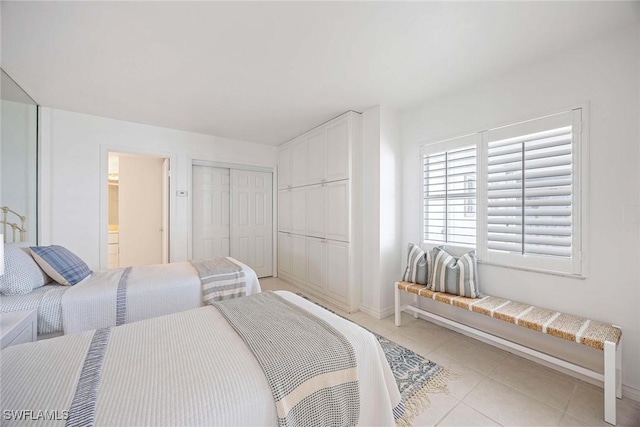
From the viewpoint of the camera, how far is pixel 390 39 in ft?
5.99

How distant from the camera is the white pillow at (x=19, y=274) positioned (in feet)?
5.73

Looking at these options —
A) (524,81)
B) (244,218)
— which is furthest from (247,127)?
(524,81)

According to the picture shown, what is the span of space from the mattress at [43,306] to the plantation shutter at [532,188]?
348 centimetres

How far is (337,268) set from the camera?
335cm

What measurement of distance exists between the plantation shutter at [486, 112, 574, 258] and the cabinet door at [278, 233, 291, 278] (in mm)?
2961

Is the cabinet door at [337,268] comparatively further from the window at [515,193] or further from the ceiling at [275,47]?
the ceiling at [275,47]

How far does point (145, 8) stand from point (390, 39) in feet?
5.21

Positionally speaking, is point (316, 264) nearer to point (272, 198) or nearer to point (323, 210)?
point (323, 210)

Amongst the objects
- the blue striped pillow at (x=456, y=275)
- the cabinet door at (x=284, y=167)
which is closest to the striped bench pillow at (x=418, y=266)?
the blue striped pillow at (x=456, y=275)

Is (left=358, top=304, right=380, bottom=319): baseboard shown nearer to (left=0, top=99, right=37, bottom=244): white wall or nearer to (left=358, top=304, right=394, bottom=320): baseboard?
(left=358, top=304, right=394, bottom=320): baseboard

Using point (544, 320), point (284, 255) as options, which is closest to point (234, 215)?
point (284, 255)

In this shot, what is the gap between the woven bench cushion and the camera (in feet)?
5.34

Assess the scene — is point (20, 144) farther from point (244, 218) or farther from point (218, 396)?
point (218, 396)

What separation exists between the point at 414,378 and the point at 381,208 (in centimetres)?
167
